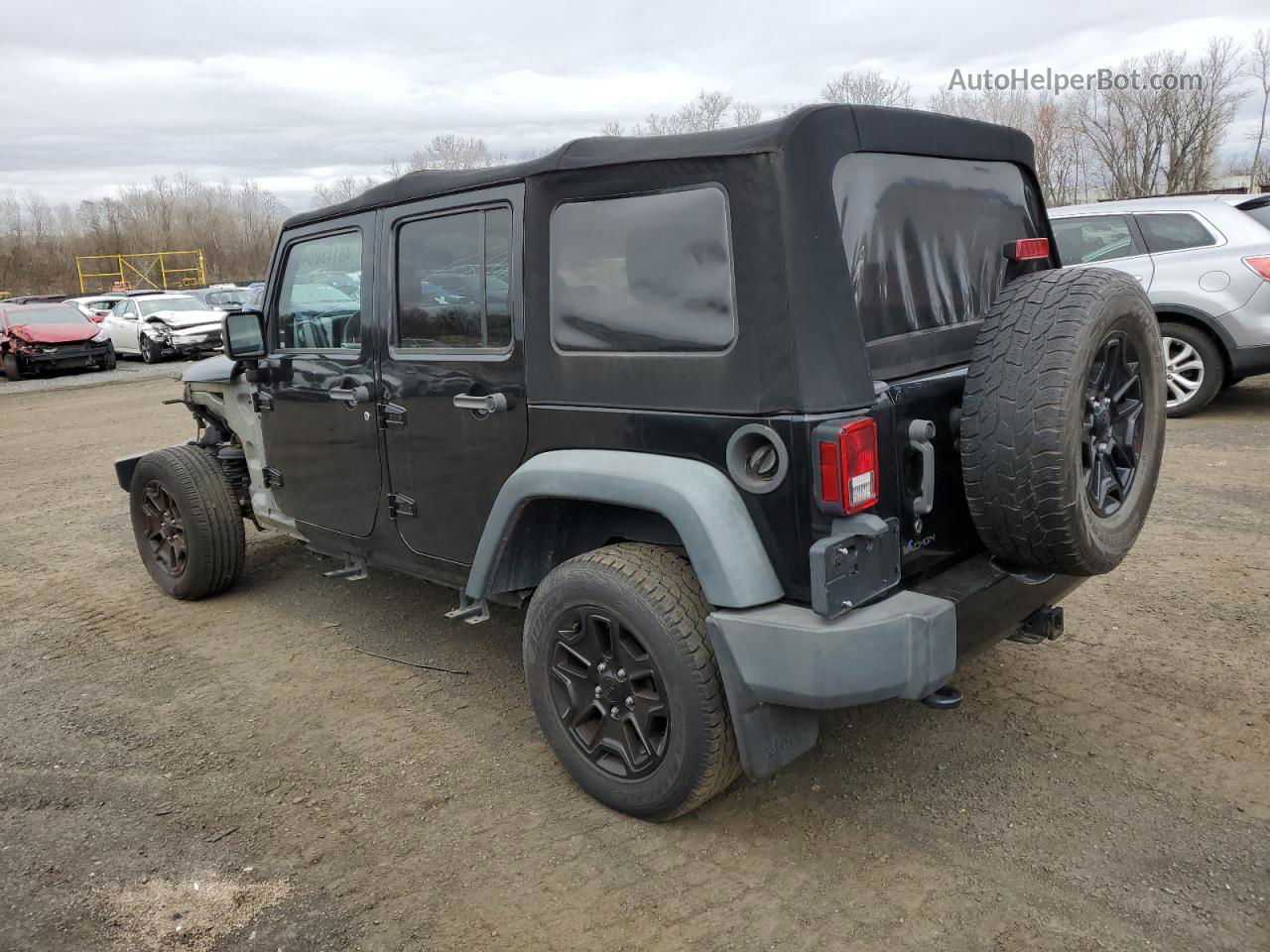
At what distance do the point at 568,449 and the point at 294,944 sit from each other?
1546 millimetres

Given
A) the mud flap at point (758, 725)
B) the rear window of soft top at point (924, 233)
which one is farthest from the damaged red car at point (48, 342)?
the mud flap at point (758, 725)

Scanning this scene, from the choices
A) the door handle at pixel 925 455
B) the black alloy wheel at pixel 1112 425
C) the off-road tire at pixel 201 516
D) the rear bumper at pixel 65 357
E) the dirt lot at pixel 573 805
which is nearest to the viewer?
the dirt lot at pixel 573 805

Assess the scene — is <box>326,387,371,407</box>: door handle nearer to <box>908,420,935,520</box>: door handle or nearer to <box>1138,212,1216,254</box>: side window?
<box>908,420,935,520</box>: door handle

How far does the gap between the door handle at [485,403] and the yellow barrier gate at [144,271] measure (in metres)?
47.7

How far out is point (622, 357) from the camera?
2.88 meters

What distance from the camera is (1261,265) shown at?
7426mm

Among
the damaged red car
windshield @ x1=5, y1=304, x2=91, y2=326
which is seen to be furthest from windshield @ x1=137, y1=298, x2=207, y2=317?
the damaged red car

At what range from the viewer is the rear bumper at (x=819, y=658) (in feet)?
8.09

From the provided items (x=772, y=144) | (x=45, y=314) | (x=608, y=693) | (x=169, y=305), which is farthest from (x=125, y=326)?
(x=772, y=144)

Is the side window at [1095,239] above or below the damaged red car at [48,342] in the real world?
above

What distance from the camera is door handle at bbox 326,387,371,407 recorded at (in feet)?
12.5

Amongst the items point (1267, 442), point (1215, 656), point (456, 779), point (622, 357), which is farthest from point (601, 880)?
point (1267, 442)

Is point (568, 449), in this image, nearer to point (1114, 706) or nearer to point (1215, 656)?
point (1114, 706)

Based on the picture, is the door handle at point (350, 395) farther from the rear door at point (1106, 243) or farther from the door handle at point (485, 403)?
the rear door at point (1106, 243)
